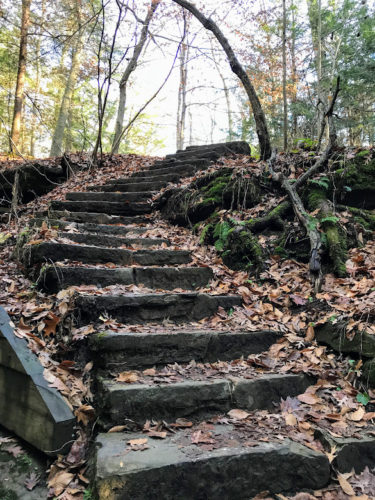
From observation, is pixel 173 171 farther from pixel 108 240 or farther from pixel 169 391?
pixel 169 391

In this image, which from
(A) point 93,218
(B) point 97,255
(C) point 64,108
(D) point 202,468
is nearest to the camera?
(D) point 202,468

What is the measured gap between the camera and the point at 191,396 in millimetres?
2361

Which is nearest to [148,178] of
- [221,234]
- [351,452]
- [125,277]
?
[221,234]

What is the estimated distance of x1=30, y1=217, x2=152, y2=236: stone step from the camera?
188 inches

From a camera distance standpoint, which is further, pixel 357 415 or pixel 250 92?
pixel 250 92

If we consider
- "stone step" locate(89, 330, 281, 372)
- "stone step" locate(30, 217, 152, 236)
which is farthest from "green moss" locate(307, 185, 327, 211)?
"stone step" locate(30, 217, 152, 236)

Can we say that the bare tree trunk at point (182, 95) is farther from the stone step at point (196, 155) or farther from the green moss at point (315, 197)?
the green moss at point (315, 197)

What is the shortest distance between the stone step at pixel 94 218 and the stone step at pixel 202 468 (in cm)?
391

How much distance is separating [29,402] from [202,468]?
1217mm

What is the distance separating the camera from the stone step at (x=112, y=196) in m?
6.49

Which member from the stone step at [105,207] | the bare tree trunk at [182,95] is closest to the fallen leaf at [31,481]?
the stone step at [105,207]

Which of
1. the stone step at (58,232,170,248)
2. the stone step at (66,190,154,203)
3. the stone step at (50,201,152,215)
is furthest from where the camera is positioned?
the stone step at (66,190,154,203)

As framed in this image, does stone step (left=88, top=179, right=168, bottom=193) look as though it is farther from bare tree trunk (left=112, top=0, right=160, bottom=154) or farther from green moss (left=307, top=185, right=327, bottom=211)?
bare tree trunk (left=112, top=0, right=160, bottom=154)

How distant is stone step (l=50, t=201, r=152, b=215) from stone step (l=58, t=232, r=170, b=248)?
1508 millimetres
